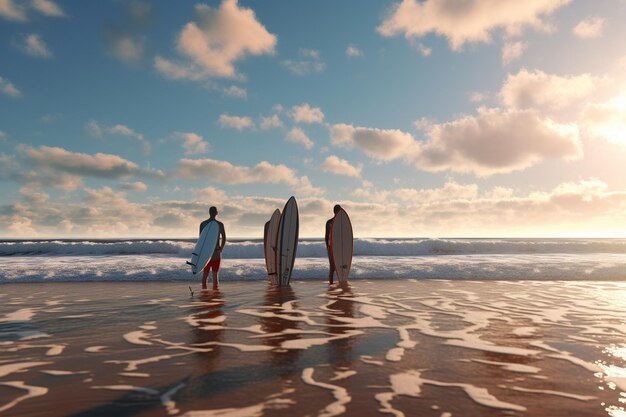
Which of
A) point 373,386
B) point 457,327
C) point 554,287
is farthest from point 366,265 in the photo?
point 373,386

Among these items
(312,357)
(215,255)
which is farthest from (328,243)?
(312,357)

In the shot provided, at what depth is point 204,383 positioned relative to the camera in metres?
3.62

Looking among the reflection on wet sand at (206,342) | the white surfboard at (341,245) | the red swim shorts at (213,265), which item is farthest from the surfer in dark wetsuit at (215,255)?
the white surfboard at (341,245)

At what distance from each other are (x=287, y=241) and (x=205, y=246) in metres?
2.27

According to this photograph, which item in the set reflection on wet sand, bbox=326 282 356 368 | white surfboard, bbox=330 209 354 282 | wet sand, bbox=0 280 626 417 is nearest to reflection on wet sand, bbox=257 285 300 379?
wet sand, bbox=0 280 626 417

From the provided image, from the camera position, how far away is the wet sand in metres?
3.21

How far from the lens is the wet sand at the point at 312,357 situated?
3215mm

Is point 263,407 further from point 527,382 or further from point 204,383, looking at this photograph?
point 527,382

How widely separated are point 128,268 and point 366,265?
812cm

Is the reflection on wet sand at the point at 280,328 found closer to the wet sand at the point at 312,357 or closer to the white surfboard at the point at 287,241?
the wet sand at the point at 312,357

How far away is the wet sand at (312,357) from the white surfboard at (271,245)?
2680 millimetres

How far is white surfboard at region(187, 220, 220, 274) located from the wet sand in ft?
5.20

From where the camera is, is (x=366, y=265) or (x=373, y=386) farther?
(x=366, y=265)

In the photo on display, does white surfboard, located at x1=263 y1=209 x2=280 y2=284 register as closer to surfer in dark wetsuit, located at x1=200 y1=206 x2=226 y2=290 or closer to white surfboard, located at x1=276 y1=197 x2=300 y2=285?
white surfboard, located at x1=276 y1=197 x2=300 y2=285
